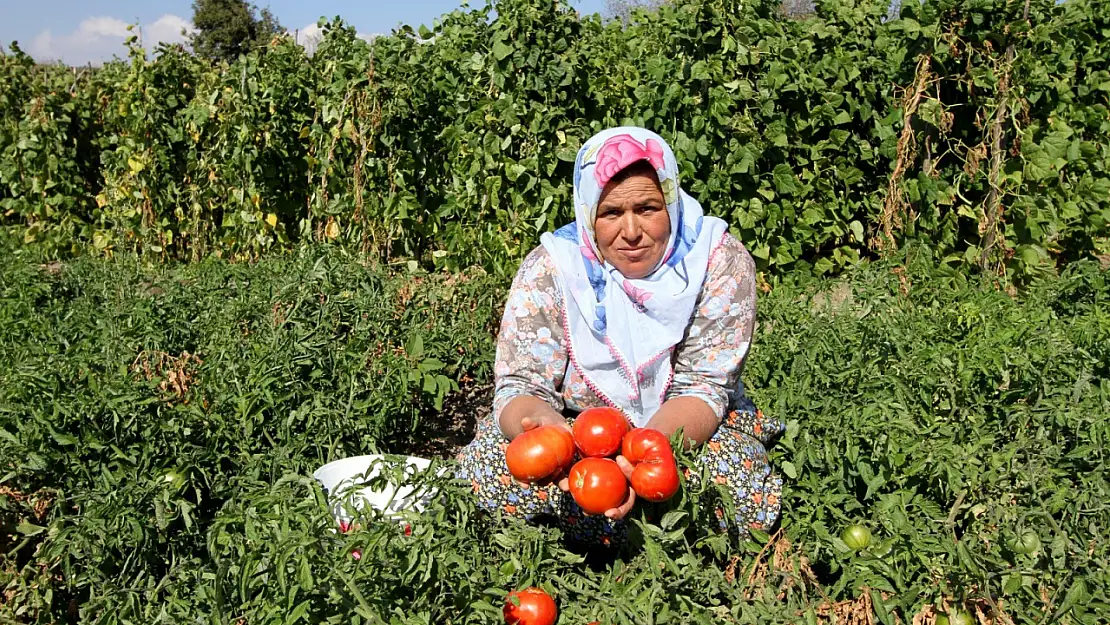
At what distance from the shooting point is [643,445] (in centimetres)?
201

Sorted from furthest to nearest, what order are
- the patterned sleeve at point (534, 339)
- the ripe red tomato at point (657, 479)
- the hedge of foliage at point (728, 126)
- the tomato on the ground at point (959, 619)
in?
the hedge of foliage at point (728, 126), the patterned sleeve at point (534, 339), the ripe red tomato at point (657, 479), the tomato on the ground at point (959, 619)

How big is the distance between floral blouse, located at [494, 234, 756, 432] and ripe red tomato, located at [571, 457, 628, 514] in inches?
18.9

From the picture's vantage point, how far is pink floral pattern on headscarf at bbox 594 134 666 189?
236 centimetres

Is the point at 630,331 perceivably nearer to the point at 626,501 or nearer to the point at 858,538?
the point at 626,501

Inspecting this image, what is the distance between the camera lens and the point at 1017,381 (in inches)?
108

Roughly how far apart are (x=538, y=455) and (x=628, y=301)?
65 cm

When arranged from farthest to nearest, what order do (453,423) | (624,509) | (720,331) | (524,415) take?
(453,423), (720,331), (524,415), (624,509)

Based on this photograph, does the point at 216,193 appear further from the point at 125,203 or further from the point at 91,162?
the point at 91,162

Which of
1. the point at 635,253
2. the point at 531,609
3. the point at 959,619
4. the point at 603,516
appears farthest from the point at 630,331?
the point at 959,619

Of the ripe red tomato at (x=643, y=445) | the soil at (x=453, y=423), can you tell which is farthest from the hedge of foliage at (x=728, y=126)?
the ripe red tomato at (x=643, y=445)

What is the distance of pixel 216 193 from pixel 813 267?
376cm

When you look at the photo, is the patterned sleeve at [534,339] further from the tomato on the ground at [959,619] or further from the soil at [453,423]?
the tomato on the ground at [959,619]

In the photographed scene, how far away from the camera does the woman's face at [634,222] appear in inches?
94.7

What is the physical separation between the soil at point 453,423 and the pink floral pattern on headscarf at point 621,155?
1217mm
